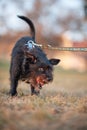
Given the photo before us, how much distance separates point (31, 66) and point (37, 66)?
6.4 inches

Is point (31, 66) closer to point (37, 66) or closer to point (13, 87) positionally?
point (37, 66)

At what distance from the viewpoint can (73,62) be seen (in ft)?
163

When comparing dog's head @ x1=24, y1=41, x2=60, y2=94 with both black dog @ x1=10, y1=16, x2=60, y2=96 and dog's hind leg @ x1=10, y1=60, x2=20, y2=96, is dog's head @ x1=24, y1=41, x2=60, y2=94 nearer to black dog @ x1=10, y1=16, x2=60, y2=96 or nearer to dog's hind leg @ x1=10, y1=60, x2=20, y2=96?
black dog @ x1=10, y1=16, x2=60, y2=96

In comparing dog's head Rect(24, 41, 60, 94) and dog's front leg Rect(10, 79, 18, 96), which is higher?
dog's head Rect(24, 41, 60, 94)

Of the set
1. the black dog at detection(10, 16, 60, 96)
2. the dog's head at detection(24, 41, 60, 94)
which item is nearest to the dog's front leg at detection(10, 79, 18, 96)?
the black dog at detection(10, 16, 60, 96)

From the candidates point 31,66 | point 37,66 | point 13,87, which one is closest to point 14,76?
point 13,87

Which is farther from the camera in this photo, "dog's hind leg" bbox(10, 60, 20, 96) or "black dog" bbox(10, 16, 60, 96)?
"dog's hind leg" bbox(10, 60, 20, 96)

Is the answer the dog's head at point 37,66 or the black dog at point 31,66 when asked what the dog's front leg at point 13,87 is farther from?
the dog's head at point 37,66

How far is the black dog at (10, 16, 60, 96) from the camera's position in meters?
11.6

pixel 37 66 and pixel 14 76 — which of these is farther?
pixel 14 76

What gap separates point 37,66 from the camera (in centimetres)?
1173

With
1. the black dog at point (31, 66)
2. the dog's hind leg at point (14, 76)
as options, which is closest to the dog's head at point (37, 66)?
the black dog at point (31, 66)

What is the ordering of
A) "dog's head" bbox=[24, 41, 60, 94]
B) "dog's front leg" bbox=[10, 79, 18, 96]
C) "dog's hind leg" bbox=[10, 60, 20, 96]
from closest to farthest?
"dog's head" bbox=[24, 41, 60, 94] < "dog's hind leg" bbox=[10, 60, 20, 96] < "dog's front leg" bbox=[10, 79, 18, 96]

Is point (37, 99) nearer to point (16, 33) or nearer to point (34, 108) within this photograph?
point (34, 108)
